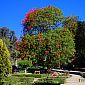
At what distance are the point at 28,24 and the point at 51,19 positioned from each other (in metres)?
10.4

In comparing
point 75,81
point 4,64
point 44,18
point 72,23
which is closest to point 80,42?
point 72,23

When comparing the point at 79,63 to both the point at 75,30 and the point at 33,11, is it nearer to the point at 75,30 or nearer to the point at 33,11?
the point at 75,30

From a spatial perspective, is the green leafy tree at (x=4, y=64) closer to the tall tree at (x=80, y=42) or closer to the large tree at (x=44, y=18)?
the large tree at (x=44, y=18)

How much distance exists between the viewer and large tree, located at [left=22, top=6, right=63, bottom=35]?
1929 inches

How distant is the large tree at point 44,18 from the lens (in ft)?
161

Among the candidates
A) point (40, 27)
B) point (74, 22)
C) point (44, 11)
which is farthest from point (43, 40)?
point (74, 22)

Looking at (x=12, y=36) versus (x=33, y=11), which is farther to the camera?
(x=12, y=36)

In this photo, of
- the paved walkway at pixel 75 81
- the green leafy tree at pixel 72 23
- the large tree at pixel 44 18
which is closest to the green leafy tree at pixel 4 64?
the paved walkway at pixel 75 81

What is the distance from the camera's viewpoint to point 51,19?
1957 inches

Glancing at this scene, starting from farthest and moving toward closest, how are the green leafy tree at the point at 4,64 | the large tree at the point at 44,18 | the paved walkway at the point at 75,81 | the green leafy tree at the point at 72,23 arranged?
the green leafy tree at the point at 72,23, the large tree at the point at 44,18, the paved walkway at the point at 75,81, the green leafy tree at the point at 4,64

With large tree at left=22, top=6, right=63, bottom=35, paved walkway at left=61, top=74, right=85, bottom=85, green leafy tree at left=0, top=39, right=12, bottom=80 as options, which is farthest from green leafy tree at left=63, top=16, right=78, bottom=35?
green leafy tree at left=0, top=39, right=12, bottom=80

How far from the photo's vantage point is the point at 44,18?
48.1m

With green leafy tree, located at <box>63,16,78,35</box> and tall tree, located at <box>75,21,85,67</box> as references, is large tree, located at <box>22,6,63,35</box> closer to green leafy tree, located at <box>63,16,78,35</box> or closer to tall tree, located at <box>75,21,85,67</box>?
green leafy tree, located at <box>63,16,78,35</box>

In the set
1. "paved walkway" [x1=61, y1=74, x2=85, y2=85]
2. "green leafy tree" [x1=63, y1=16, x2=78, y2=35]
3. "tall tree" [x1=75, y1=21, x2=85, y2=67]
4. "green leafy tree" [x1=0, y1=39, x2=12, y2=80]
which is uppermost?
"green leafy tree" [x1=63, y1=16, x2=78, y2=35]
